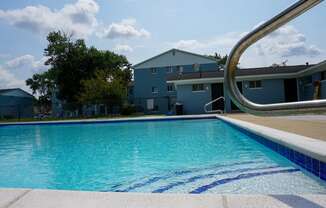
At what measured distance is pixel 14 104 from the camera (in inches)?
1757

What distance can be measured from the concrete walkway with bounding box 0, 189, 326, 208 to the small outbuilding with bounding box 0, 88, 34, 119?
2930 centimetres

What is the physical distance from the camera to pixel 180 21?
14.6 meters

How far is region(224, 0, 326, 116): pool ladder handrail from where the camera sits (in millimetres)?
1435

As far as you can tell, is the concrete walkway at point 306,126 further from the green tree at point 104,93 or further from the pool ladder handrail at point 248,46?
the green tree at point 104,93

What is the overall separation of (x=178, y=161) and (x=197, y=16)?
8531mm

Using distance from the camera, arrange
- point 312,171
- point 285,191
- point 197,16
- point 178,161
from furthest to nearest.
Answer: point 197,16
point 178,161
point 312,171
point 285,191

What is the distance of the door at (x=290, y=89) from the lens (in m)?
21.5

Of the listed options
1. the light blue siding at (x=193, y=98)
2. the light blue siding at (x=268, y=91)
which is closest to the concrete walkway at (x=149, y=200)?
the light blue siding at (x=268, y=91)

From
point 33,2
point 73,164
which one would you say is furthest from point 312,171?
point 33,2

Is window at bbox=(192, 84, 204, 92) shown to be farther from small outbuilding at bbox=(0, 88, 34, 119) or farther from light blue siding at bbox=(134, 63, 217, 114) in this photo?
small outbuilding at bbox=(0, 88, 34, 119)

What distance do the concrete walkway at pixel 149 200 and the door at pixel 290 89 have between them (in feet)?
68.1

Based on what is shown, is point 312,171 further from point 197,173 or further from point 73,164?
point 73,164

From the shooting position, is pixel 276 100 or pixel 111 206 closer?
pixel 111 206

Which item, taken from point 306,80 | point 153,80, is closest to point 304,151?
point 306,80
